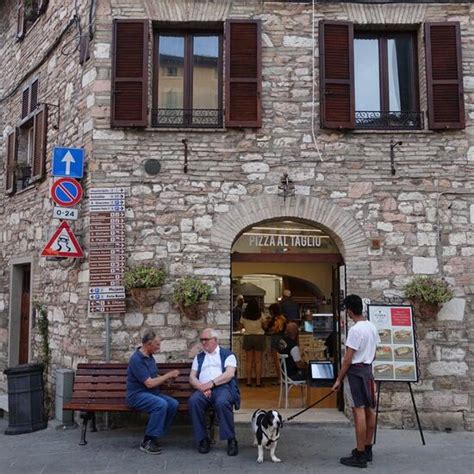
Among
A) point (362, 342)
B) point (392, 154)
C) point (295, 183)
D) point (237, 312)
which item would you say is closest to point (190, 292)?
point (295, 183)

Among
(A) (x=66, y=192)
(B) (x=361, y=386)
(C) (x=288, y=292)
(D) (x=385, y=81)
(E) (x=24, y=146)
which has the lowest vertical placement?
(B) (x=361, y=386)

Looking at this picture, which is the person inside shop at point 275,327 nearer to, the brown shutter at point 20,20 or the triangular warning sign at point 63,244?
the triangular warning sign at point 63,244

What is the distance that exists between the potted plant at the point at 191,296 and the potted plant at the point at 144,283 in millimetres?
244

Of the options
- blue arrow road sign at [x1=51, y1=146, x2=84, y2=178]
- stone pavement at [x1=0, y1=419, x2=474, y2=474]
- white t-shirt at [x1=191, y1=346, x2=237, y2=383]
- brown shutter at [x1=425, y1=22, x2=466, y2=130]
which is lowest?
stone pavement at [x1=0, y1=419, x2=474, y2=474]

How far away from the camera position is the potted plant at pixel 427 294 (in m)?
7.41

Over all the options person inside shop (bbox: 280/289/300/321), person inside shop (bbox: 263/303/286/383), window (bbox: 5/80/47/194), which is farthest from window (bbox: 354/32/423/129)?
window (bbox: 5/80/47/194)

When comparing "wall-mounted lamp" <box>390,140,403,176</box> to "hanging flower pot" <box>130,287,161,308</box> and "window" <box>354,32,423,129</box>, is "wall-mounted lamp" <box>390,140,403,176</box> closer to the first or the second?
"window" <box>354,32,423,129</box>

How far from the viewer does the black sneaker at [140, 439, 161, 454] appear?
6.32 m

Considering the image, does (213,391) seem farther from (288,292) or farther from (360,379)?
(288,292)

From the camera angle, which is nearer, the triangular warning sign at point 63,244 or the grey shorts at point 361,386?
the grey shorts at point 361,386

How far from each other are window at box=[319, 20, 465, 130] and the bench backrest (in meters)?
3.84

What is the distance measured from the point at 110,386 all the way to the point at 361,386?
118 inches

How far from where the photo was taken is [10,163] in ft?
35.6

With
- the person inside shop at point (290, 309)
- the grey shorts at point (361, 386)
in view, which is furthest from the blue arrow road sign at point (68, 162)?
the person inside shop at point (290, 309)
